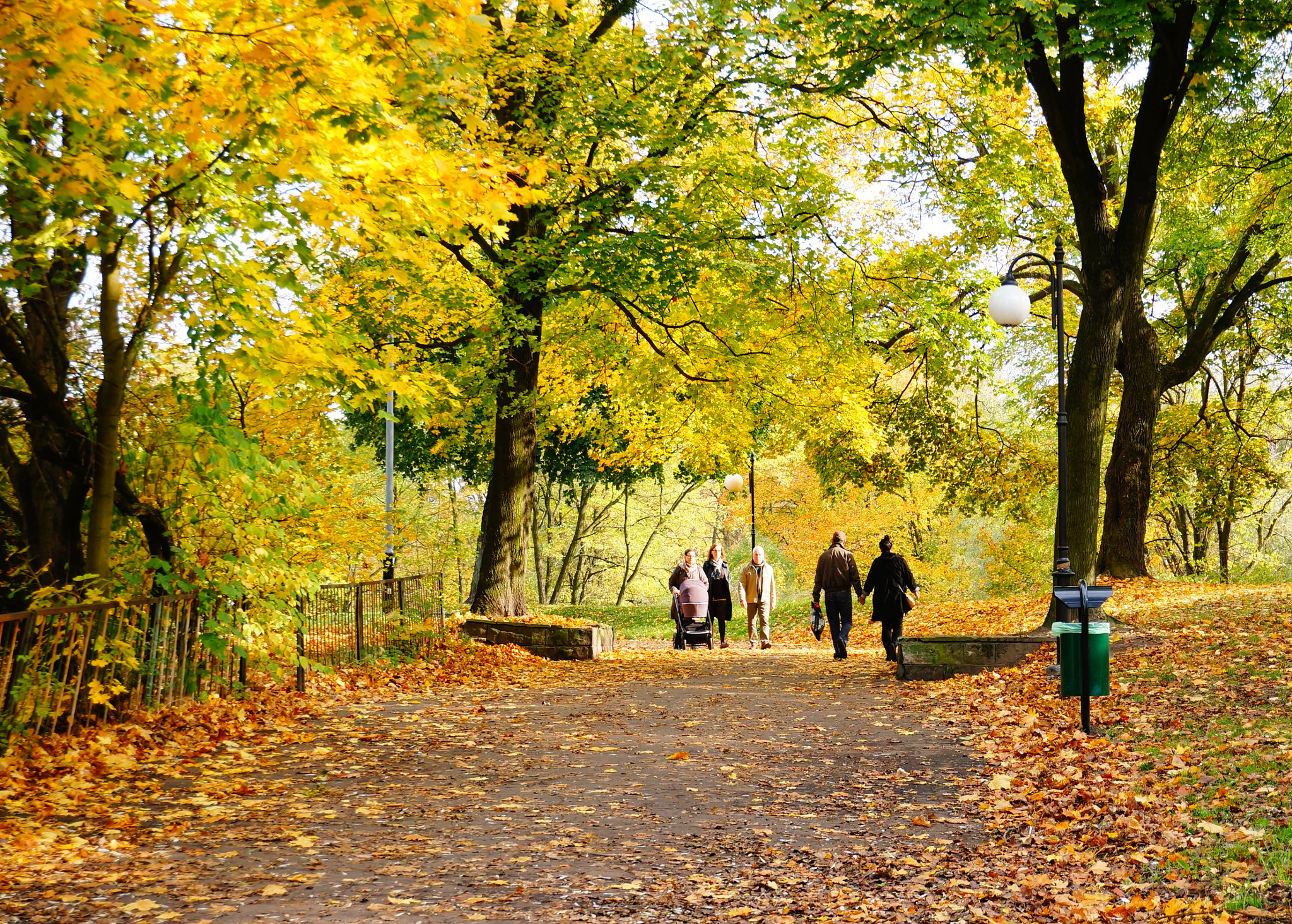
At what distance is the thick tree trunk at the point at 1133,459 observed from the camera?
2120 cm

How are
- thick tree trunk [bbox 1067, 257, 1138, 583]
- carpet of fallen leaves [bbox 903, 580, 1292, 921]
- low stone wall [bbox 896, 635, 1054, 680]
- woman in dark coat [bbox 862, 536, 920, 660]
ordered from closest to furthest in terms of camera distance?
carpet of fallen leaves [bbox 903, 580, 1292, 921] < low stone wall [bbox 896, 635, 1054, 680] < thick tree trunk [bbox 1067, 257, 1138, 583] < woman in dark coat [bbox 862, 536, 920, 660]

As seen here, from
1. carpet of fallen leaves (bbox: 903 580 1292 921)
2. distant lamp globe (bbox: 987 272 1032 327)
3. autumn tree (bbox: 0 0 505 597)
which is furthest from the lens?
distant lamp globe (bbox: 987 272 1032 327)

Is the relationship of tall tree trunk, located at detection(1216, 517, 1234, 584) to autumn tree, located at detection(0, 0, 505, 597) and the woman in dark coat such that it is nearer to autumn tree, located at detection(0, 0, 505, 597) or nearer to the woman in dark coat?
the woman in dark coat

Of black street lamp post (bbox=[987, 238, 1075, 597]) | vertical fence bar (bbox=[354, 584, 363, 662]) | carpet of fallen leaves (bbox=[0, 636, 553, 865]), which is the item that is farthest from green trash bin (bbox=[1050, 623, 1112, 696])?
vertical fence bar (bbox=[354, 584, 363, 662])

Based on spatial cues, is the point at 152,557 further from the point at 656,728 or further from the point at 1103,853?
the point at 1103,853

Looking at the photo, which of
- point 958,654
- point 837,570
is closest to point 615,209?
point 837,570

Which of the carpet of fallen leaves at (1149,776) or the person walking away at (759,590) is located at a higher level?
the person walking away at (759,590)

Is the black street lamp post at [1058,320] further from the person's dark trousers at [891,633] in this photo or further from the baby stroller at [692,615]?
the baby stroller at [692,615]

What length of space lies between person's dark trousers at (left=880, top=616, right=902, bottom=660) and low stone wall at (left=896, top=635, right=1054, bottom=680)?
1945 millimetres

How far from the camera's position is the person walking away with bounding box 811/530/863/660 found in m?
16.3

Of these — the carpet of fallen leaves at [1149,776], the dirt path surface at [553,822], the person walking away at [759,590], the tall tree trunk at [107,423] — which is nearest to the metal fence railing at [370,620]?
the dirt path surface at [553,822]

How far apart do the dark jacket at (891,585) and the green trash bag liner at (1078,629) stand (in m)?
6.70

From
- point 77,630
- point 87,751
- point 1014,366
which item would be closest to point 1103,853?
point 87,751

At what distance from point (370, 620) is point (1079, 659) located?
894 centimetres
